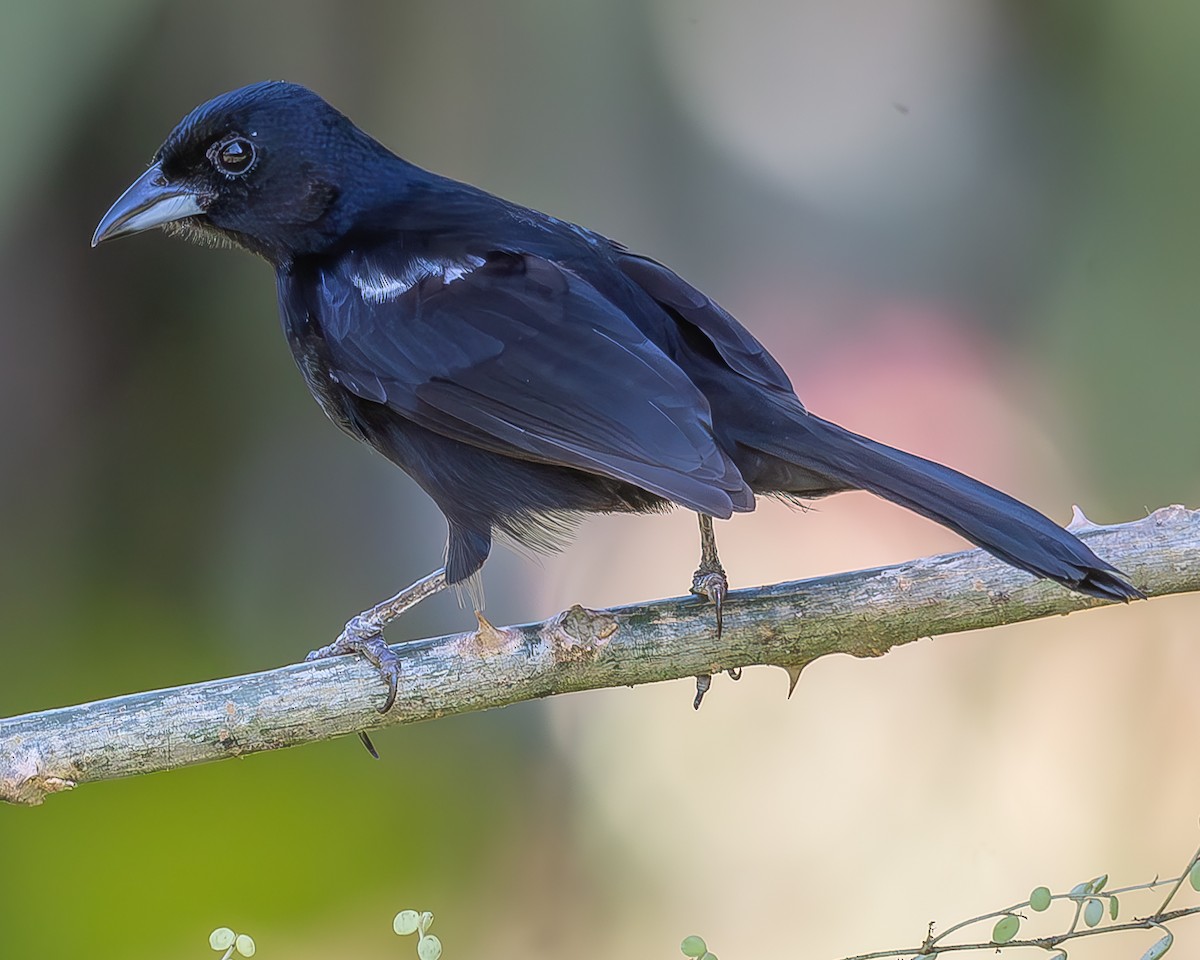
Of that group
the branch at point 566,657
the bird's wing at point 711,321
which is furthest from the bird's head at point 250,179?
the branch at point 566,657

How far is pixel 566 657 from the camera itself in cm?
254

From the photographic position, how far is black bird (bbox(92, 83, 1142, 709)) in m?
2.57

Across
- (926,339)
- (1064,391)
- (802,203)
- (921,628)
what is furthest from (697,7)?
(921,628)

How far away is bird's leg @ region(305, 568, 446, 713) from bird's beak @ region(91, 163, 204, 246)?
1.08 meters

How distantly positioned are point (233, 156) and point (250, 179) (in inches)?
2.7

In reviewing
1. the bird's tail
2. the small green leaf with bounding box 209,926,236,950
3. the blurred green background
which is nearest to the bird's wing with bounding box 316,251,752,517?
the bird's tail

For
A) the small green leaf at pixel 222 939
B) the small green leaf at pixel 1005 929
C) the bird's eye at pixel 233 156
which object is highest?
the bird's eye at pixel 233 156

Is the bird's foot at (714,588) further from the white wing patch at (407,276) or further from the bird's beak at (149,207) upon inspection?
the bird's beak at (149,207)

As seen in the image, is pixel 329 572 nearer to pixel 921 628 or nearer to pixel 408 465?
pixel 408 465

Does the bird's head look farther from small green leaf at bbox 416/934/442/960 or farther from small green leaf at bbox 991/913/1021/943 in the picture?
small green leaf at bbox 991/913/1021/943

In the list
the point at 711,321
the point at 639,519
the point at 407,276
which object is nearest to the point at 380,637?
the point at 407,276

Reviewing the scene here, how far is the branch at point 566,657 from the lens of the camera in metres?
2.42

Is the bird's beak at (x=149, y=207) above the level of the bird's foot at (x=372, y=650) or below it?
above

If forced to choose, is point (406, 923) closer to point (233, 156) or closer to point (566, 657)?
point (566, 657)
